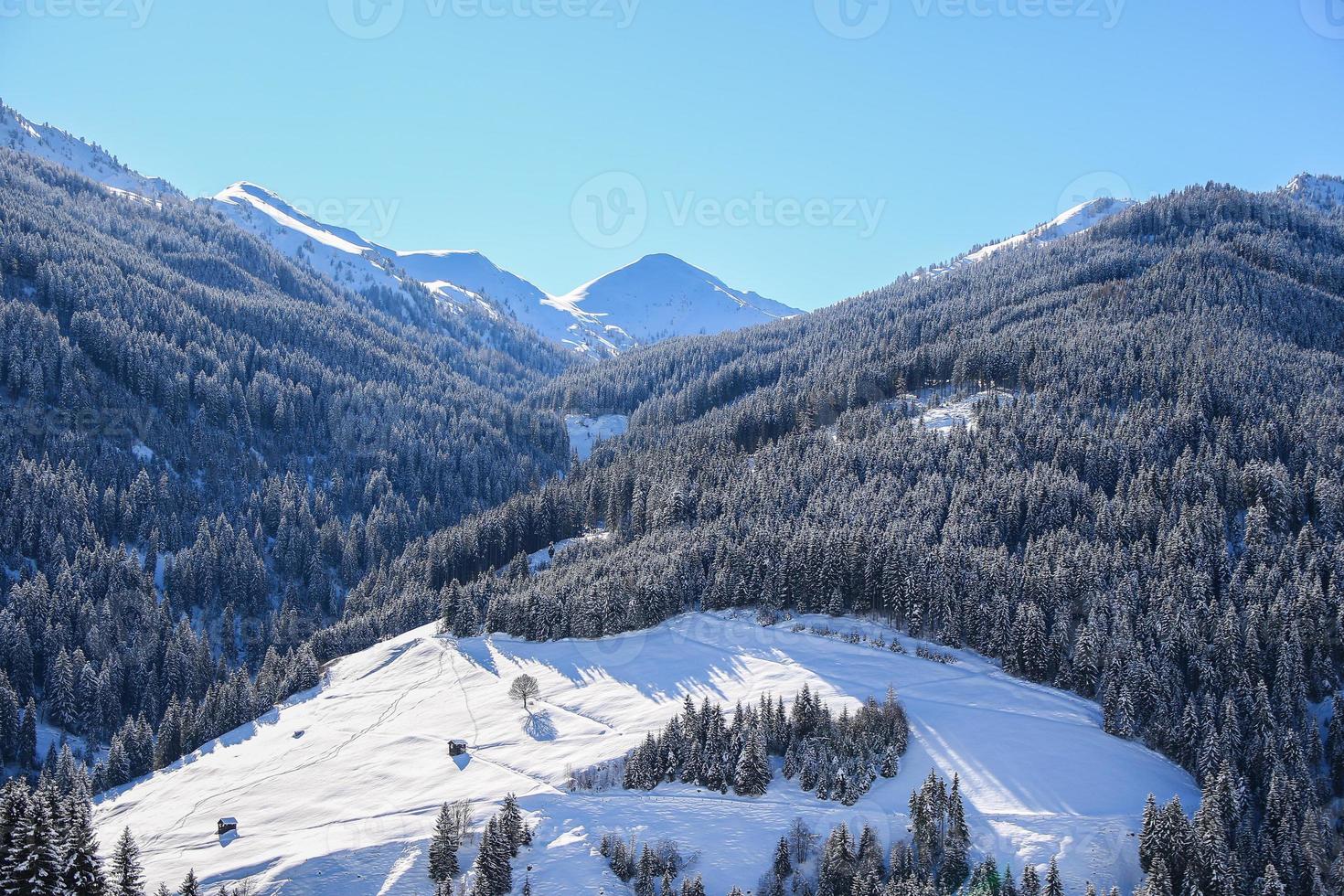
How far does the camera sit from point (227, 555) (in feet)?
462

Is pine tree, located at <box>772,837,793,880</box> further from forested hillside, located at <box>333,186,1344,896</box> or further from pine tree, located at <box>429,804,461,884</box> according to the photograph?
forested hillside, located at <box>333,186,1344,896</box>

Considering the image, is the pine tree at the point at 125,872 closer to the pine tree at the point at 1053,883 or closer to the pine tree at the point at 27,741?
the pine tree at the point at 1053,883

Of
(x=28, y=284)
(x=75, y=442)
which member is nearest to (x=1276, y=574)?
(x=75, y=442)

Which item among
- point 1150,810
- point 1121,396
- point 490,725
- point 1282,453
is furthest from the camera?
point 1121,396

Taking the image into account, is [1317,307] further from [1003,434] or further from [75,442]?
[75,442]

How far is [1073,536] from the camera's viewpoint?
3848 inches

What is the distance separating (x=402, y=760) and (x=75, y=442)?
122 meters

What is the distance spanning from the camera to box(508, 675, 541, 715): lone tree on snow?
3445 inches

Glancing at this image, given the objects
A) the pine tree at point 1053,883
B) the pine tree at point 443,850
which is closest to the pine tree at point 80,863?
the pine tree at point 443,850

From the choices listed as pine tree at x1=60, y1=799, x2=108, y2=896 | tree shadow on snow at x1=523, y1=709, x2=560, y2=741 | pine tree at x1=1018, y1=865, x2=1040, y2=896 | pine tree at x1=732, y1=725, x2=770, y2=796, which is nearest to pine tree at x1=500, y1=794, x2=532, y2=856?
pine tree at x1=732, y1=725, x2=770, y2=796

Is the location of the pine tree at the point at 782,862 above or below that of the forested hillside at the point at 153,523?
below

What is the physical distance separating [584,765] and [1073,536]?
6663 centimetres

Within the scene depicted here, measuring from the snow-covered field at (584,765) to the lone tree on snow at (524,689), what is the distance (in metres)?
1.08

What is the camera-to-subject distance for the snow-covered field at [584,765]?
57.7m
